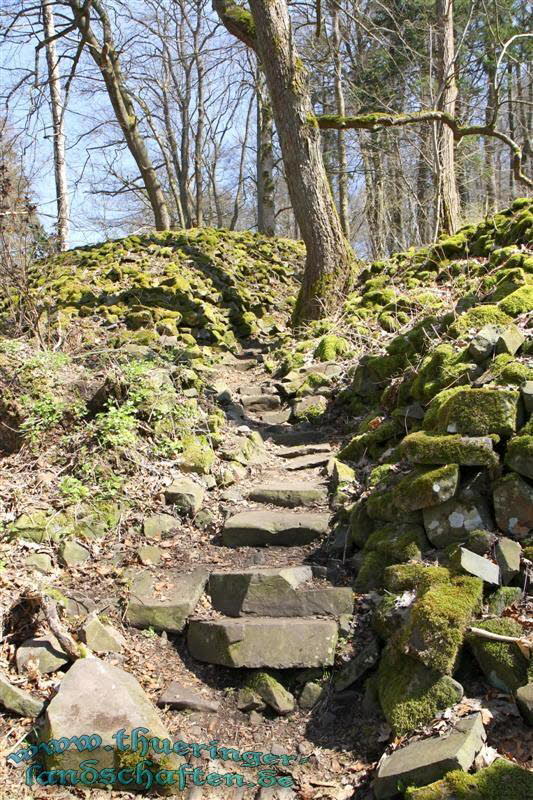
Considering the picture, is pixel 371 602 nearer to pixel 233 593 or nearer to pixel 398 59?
→ pixel 233 593

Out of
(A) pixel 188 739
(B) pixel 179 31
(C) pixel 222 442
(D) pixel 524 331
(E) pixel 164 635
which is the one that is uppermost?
(B) pixel 179 31

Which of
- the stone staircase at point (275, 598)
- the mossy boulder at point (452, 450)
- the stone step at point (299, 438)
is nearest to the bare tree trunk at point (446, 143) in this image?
the stone step at point (299, 438)

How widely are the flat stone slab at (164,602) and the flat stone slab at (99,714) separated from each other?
58 cm

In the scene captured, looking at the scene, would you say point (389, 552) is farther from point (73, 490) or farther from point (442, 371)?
point (73, 490)

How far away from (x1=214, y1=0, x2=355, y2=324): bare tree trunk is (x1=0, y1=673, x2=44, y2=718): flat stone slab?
23.4 feet

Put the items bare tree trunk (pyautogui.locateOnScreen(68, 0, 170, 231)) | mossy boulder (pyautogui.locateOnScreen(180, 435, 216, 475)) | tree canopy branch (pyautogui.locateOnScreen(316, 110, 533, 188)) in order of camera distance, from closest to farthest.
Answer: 1. mossy boulder (pyautogui.locateOnScreen(180, 435, 216, 475))
2. tree canopy branch (pyautogui.locateOnScreen(316, 110, 533, 188))
3. bare tree trunk (pyautogui.locateOnScreen(68, 0, 170, 231))

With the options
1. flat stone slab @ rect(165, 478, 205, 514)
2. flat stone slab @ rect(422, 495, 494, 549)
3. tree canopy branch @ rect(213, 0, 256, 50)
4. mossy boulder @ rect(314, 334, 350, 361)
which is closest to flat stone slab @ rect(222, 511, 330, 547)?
flat stone slab @ rect(165, 478, 205, 514)

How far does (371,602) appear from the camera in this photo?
3.65 metres

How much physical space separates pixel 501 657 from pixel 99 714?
1.96m

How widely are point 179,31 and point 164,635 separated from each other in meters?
21.7

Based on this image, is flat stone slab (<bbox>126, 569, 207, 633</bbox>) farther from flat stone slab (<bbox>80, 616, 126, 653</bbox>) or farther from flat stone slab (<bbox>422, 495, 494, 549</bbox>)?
flat stone slab (<bbox>422, 495, 494, 549</bbox>)

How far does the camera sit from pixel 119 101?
13.4 m

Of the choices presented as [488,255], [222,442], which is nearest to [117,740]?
[222,442]

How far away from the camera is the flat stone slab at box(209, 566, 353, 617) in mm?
3680
